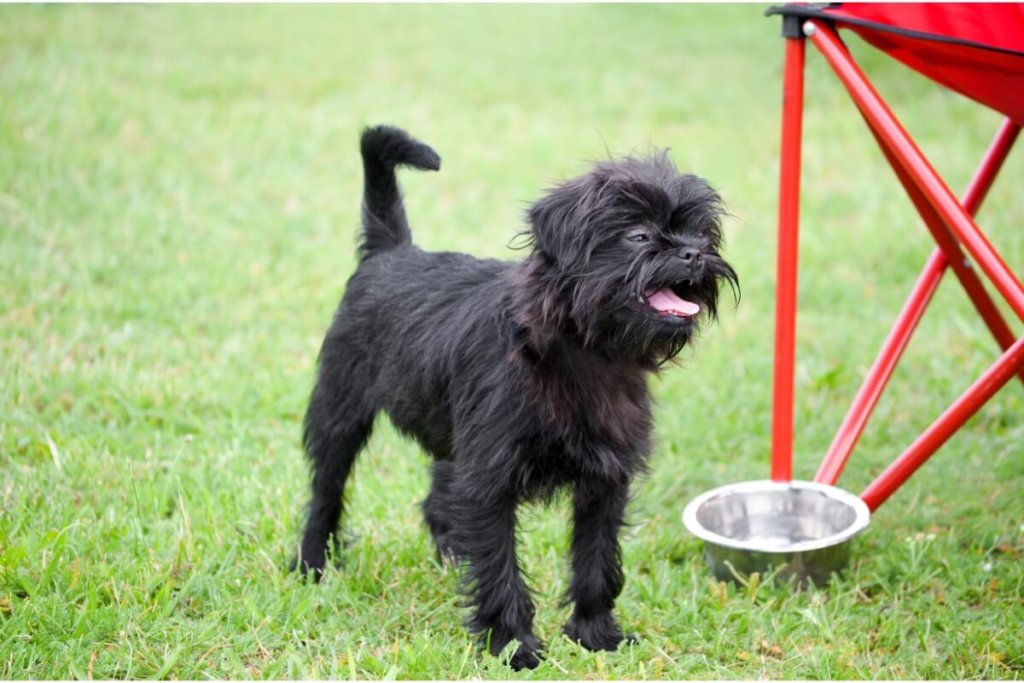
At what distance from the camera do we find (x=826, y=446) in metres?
5.58

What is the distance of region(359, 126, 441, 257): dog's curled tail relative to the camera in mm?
4125

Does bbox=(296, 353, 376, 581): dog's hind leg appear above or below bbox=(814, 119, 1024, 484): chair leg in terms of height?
below

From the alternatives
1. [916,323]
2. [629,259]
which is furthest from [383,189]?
[916,323]

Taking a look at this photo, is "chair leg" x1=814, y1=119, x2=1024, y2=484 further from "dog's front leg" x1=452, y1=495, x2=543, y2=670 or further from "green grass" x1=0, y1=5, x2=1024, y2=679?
"dog's front leg" x1=452, y1=495, x2=543, y2=670

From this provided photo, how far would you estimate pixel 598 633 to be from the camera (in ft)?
12.3

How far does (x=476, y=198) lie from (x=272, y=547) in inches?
196

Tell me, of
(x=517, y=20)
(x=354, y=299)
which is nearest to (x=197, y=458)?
(x=354, y=299)

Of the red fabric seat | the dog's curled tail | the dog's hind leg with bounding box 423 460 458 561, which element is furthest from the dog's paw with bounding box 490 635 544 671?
the red fabric seat

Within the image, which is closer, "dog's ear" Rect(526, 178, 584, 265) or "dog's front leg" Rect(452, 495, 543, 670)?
"dog's ear" Rect(526, 178, 584, 265)

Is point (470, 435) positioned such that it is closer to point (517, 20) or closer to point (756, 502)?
point (756, 502)

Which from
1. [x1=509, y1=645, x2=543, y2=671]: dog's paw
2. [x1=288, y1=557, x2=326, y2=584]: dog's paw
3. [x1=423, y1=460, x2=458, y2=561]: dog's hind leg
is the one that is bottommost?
[x1=288, y1=557, x2=326, y2=584]: dog's paw

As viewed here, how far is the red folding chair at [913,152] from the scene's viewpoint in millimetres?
3752

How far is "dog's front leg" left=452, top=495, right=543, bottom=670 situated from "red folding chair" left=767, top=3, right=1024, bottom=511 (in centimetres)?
133

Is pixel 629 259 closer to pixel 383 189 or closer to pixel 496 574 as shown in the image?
pixel 496 574
